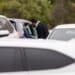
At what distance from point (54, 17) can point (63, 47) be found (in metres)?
20.4

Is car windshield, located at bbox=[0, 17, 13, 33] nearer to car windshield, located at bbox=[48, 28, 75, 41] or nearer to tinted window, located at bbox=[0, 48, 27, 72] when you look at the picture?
car windshield, located at bbox=[48, 28, 75, 41]

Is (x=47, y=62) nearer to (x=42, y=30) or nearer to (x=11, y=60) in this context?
(x=11, y=60)

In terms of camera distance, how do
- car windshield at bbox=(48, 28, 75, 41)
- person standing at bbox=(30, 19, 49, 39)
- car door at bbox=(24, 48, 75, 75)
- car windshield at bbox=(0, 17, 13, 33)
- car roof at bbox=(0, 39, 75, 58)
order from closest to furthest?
car door at bbox=(24, 48, 75, 75) → car roof at bbox=(0, 39, 75, 58) → car windshield at bbox=(48, 28, 75, 41) → car windshield at bbox=(0, 17, 13, 33) → person standing at bbox=(30, 19, 49, 39)

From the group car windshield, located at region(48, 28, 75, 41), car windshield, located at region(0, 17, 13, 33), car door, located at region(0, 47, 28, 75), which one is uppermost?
car door, located at region(0, 47, 28, 75)

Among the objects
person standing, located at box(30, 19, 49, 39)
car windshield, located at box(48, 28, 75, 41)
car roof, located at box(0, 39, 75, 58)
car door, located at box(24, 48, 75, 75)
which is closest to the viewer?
car door, located at box(24, 48, 75, 75)

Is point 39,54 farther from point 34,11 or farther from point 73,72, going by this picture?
point 34,11

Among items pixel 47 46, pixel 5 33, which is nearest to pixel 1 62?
pixel 47 46

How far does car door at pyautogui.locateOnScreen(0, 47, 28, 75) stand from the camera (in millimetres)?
5782

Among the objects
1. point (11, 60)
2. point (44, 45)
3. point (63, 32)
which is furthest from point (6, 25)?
point (11, 60)

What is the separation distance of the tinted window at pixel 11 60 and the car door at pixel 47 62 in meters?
0.10

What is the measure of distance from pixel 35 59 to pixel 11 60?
338 mm

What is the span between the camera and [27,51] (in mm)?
5891

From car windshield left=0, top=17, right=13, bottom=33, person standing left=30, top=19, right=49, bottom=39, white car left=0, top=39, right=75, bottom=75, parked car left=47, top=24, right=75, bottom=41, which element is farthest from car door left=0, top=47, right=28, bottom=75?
person standing left=30, top=19, right=49, bottom=39

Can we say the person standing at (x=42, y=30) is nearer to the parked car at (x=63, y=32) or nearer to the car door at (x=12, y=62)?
the parked car at (x=63, y=32)
